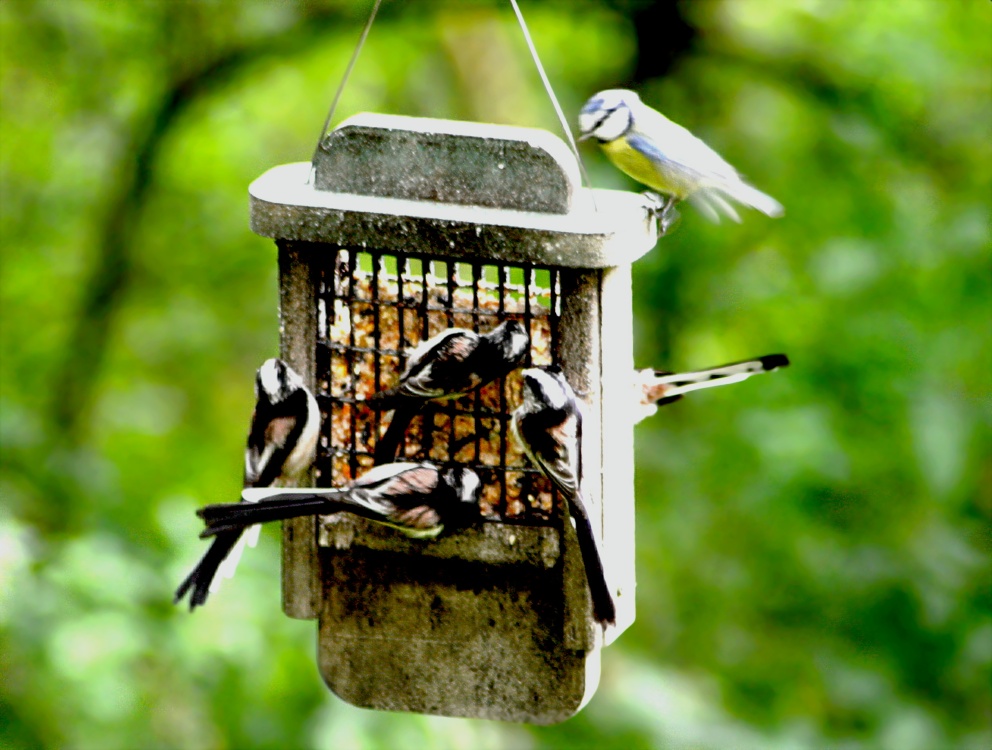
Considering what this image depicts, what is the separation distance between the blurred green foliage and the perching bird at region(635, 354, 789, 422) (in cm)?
137

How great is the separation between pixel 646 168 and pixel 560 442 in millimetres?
792

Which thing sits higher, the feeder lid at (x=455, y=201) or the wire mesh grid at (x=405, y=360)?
→ the feeder lid at (x=455, y=201)

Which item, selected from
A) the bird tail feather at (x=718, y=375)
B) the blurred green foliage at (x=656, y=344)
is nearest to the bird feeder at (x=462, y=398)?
the bird tail feather at (x=718, y=375)

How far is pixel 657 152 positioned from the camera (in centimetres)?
303

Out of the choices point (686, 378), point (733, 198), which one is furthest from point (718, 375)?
point (733, 198)

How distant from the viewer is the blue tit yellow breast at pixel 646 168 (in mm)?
3043

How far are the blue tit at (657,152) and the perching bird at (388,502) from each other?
762 millimetres

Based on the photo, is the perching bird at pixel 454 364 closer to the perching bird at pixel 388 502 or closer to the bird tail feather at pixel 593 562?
the perching bird at pixel 388 502

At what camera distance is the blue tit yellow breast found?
304 centimetres

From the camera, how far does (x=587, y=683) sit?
2.87 metres

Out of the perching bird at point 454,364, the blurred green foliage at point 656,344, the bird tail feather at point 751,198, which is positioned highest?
the bird tail feather at point 751,198

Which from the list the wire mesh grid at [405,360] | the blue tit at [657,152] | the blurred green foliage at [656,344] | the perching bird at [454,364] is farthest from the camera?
the blurred green foliage at [656,344]

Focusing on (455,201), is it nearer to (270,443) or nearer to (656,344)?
(270,443)

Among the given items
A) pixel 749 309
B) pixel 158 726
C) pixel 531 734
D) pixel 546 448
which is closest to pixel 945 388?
pixel 749 309
